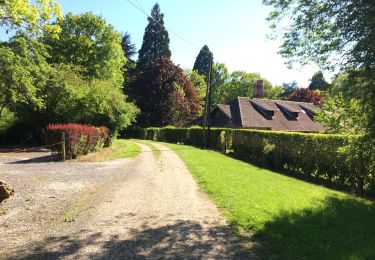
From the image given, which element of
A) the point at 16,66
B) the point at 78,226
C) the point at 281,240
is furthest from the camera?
the point at 16,66

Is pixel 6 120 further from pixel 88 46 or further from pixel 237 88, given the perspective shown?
pixel 237 88

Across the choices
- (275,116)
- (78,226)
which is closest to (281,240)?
(78,226)

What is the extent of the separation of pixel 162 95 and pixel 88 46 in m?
17.5

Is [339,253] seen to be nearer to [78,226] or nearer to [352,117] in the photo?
[78,226]

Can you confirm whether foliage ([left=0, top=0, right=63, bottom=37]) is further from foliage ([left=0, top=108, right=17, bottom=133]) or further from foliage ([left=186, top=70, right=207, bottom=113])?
foliage ([left=186, top=70, right=207, bottom=113])

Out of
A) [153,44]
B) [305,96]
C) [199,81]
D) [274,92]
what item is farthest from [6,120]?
[274,92]

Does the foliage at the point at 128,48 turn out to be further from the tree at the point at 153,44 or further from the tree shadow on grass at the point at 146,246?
the tree shadow on grass at the point at 146,246

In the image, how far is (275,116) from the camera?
162 ft

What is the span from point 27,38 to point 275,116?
31821 mm

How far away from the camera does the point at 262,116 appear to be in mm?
47875

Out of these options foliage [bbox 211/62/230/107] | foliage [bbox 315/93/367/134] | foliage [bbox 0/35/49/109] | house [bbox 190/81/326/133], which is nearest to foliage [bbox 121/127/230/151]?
house [bbox 190/81/326/133]

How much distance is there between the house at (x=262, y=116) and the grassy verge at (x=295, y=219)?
109 feet

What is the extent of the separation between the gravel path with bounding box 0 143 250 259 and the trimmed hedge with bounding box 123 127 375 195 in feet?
20.2

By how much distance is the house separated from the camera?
45875mm
